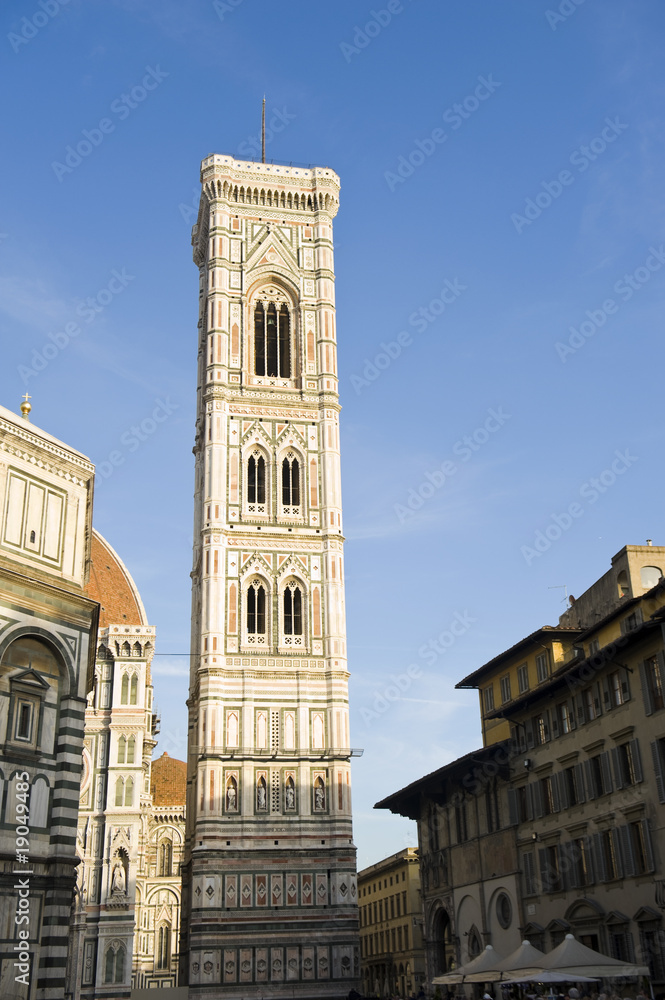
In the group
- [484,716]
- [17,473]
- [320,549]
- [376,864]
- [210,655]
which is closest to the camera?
[17,473]

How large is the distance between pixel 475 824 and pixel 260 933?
12627mm

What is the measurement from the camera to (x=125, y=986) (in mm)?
53750

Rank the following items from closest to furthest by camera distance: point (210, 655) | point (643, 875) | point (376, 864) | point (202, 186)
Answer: point (643, 875) → point (210, 655) → point (202, 186) → point (376, 864)

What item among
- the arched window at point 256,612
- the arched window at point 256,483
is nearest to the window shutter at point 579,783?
the arched window at point 256,612

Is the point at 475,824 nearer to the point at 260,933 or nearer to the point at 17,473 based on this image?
the point at 260,933

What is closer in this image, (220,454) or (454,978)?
(454,978)

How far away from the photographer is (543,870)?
124ft

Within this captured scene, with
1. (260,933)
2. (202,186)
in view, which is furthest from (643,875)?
(202,186)

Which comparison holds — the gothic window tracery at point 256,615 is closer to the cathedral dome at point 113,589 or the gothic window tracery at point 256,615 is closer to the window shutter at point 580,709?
the cathedral dome at point 113,589

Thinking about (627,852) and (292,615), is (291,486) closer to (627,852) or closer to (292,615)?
(292,615)

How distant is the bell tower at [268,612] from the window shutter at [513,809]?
14028 mm

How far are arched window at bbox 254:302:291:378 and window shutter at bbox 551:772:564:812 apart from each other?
3173 centimetres

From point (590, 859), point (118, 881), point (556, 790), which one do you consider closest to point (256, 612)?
point (118, 881)

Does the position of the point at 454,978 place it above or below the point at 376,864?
below
